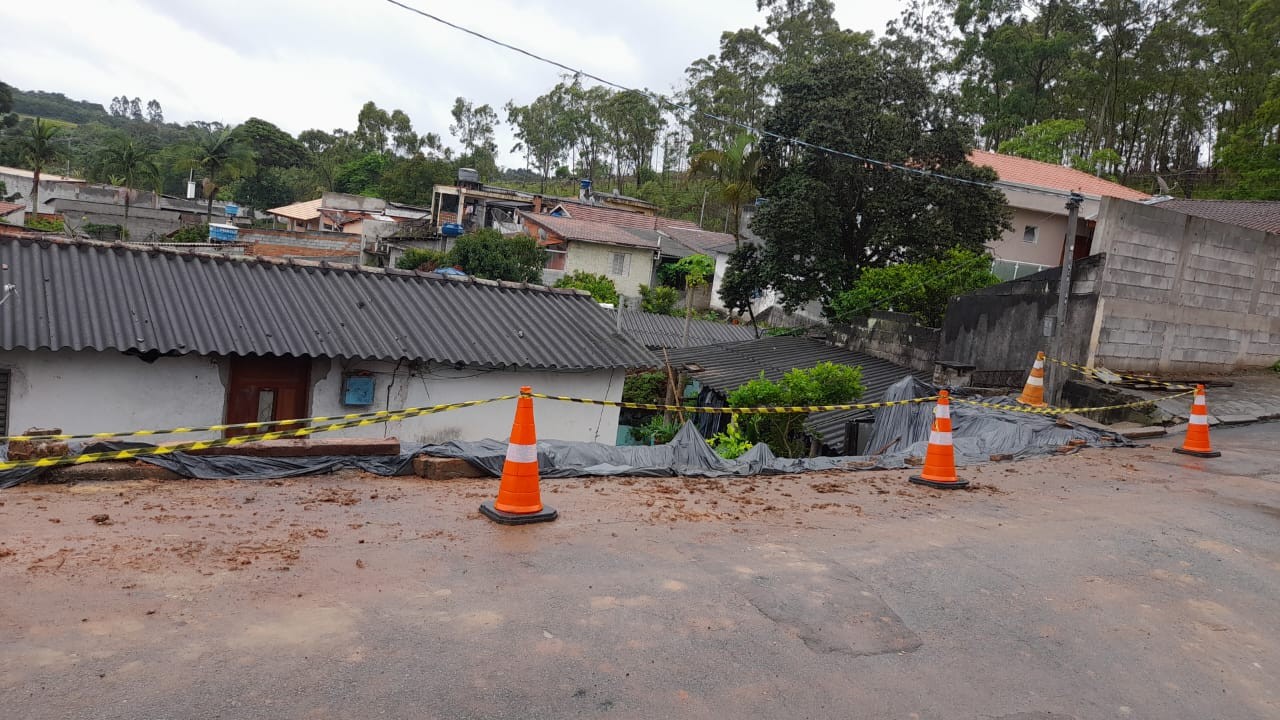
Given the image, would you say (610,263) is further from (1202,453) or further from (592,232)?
(1202,453)

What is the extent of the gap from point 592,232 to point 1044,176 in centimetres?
1881

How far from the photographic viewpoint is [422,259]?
37625 mm

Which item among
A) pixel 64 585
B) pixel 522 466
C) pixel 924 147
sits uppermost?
pixel 924 147

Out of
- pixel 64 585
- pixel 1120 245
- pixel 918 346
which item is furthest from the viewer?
pixel 918 346

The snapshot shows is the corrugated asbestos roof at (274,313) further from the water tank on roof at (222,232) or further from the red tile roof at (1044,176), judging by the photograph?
the water tank on roof at (222,232)

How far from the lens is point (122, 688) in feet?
10.3

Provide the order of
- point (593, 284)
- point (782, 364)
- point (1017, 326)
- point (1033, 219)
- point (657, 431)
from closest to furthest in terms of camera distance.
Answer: point (1017, 326)
point (657, 431)
point (782, 364)
point (1033, 219)
point (593, 284)

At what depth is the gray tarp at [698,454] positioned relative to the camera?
6.90 metres

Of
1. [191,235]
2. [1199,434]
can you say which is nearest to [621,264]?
[191,235]

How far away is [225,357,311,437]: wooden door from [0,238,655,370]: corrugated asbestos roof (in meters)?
0.57

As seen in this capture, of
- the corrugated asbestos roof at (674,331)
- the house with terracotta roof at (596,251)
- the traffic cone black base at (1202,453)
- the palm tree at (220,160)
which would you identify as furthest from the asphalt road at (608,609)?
the palm tree at (220,160)

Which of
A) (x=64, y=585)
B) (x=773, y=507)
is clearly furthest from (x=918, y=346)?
(x=64, y=585)

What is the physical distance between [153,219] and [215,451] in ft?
172

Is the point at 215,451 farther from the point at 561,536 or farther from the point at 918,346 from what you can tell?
the point at 918,346
